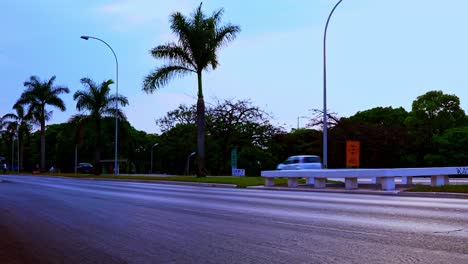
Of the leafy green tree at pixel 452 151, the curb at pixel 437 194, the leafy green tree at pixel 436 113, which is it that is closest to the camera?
the curb at pixel 437 194

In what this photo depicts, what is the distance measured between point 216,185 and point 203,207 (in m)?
14.8

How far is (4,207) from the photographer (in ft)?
55.0

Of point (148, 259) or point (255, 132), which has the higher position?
point (255, 132)

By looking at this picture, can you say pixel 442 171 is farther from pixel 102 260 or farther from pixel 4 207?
pixel 102 260

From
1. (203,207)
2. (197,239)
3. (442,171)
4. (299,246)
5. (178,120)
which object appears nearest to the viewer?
(299,246)

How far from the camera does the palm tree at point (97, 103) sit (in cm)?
5369

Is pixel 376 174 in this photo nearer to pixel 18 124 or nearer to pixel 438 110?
pixel 438 110

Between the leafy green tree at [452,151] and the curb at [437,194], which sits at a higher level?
the leafy green tree at [452,151]

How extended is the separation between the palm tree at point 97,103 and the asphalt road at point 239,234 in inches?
1551

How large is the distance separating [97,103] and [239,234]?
4664cm

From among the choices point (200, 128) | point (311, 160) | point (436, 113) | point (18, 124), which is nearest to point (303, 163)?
point (311, 160)

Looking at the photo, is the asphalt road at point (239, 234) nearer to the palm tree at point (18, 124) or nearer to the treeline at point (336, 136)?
the treeline at point (336, 136)

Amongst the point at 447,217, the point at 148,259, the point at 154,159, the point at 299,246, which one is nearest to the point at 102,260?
the point at 148,259

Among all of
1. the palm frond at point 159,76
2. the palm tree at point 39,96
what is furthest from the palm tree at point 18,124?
the palm frond at point 159,76
